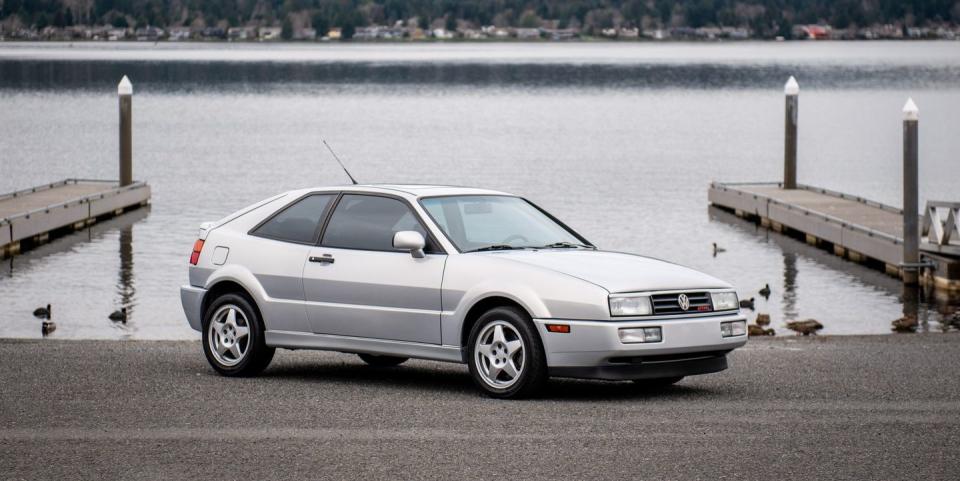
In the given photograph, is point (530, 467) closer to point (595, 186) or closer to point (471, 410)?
point (471, 410)

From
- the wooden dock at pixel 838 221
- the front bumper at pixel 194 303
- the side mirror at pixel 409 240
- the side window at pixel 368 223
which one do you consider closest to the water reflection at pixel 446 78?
the wooden dock at pixel 838 221

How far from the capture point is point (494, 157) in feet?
220

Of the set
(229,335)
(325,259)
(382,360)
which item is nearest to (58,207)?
(382,360)

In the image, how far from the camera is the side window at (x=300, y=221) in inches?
473

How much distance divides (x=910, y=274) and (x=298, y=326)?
1612 cm

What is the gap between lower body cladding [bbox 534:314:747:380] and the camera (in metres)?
10.4

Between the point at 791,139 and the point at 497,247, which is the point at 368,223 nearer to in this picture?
the point at 497,247

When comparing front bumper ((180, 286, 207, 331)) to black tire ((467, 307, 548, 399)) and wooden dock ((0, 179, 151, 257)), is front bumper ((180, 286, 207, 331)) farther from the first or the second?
wooden dock ((0, 179, 151, 257))

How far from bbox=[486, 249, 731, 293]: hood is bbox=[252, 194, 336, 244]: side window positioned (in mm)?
1578

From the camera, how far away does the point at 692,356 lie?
424 inches

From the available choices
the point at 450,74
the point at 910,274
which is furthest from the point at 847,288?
the point at 450,74

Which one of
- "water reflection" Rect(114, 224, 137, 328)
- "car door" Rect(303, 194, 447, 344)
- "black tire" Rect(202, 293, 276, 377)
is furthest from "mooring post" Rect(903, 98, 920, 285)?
"black tire" Rect(202, 293, 276, 377)

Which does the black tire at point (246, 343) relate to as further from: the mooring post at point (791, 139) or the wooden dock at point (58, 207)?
the mooring post at point (791, 139)

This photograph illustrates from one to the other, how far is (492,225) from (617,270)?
4.04 ft
